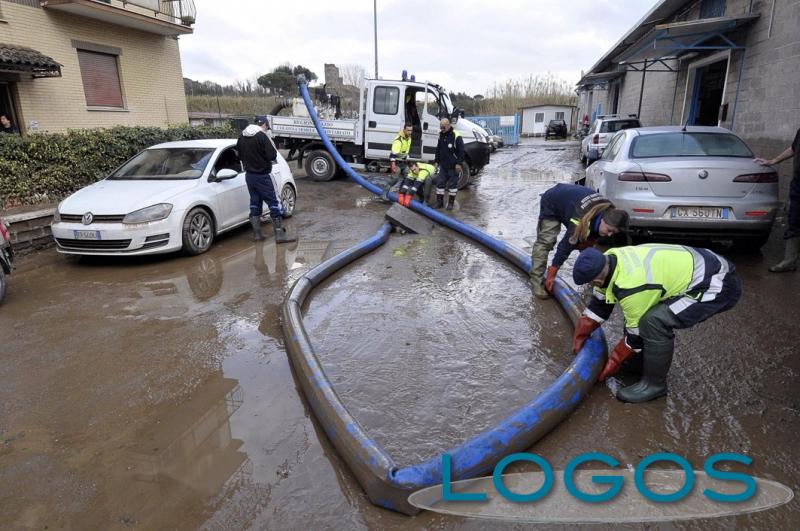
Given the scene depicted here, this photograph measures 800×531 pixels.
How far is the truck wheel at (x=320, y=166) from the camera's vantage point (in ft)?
43.1

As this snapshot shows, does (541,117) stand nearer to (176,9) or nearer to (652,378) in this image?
(176,9)

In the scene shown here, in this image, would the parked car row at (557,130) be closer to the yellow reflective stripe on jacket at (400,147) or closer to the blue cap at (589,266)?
the yellow reflective stripe on jacket at (400,147)

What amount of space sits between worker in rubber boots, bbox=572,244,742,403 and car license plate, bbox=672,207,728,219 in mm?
2738

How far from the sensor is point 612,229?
3.69 metres

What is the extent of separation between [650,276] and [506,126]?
110 ft

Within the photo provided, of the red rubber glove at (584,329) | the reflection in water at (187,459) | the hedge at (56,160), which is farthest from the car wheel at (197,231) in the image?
the red rubber glove at (584,329)

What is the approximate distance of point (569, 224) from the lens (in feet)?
15.1

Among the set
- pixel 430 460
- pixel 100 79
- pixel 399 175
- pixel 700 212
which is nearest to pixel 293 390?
pixel 430 460

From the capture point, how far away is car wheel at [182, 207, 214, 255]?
644 cm

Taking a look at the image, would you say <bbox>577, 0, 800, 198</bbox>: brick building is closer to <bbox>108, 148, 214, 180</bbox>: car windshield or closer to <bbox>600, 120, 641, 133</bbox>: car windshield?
<bbox>600, 120, 641, 133</bbox>: car windshield

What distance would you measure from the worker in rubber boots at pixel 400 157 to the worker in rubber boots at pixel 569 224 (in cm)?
516

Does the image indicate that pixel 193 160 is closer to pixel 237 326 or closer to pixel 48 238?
pixel 48 238

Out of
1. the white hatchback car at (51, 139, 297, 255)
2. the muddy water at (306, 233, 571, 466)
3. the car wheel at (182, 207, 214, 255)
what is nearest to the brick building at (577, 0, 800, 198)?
the muddy water at (306, 233, 571, 466)

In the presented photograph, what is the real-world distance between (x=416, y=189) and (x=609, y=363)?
658 centimetres
